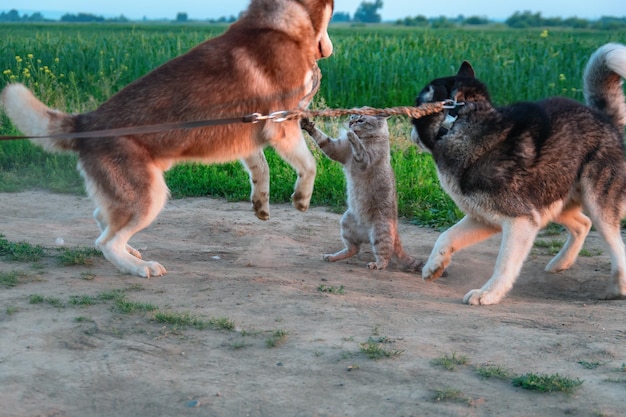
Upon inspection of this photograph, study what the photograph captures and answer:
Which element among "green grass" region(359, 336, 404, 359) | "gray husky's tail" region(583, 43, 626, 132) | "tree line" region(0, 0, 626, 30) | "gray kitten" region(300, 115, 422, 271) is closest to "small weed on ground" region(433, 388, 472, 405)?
"green grass" region(359, 336, 404, 359)

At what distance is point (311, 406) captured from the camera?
3453 millimetres

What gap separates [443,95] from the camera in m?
5.50

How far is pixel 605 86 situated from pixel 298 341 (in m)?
3.23

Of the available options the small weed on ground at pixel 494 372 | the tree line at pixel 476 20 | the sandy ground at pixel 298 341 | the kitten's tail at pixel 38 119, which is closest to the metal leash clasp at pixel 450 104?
the sandy ground at pixel 298 341

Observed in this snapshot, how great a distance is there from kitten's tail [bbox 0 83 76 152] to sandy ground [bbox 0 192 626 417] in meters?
0.90

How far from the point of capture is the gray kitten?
20.8 feet

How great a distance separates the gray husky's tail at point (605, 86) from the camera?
574cm

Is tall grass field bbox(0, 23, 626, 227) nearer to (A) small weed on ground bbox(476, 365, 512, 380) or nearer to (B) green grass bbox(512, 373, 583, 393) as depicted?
(A) small weed on ground bbox(476, 365, 512, 380)

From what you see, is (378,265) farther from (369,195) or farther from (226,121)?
(226,121)

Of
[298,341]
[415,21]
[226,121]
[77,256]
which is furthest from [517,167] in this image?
[415,21]

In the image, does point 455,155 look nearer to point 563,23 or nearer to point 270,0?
point 270,0

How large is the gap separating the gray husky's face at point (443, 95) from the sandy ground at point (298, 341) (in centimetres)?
113

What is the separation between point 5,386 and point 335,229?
429 cm

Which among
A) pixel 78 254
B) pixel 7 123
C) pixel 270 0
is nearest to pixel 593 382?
pixel 270 0
